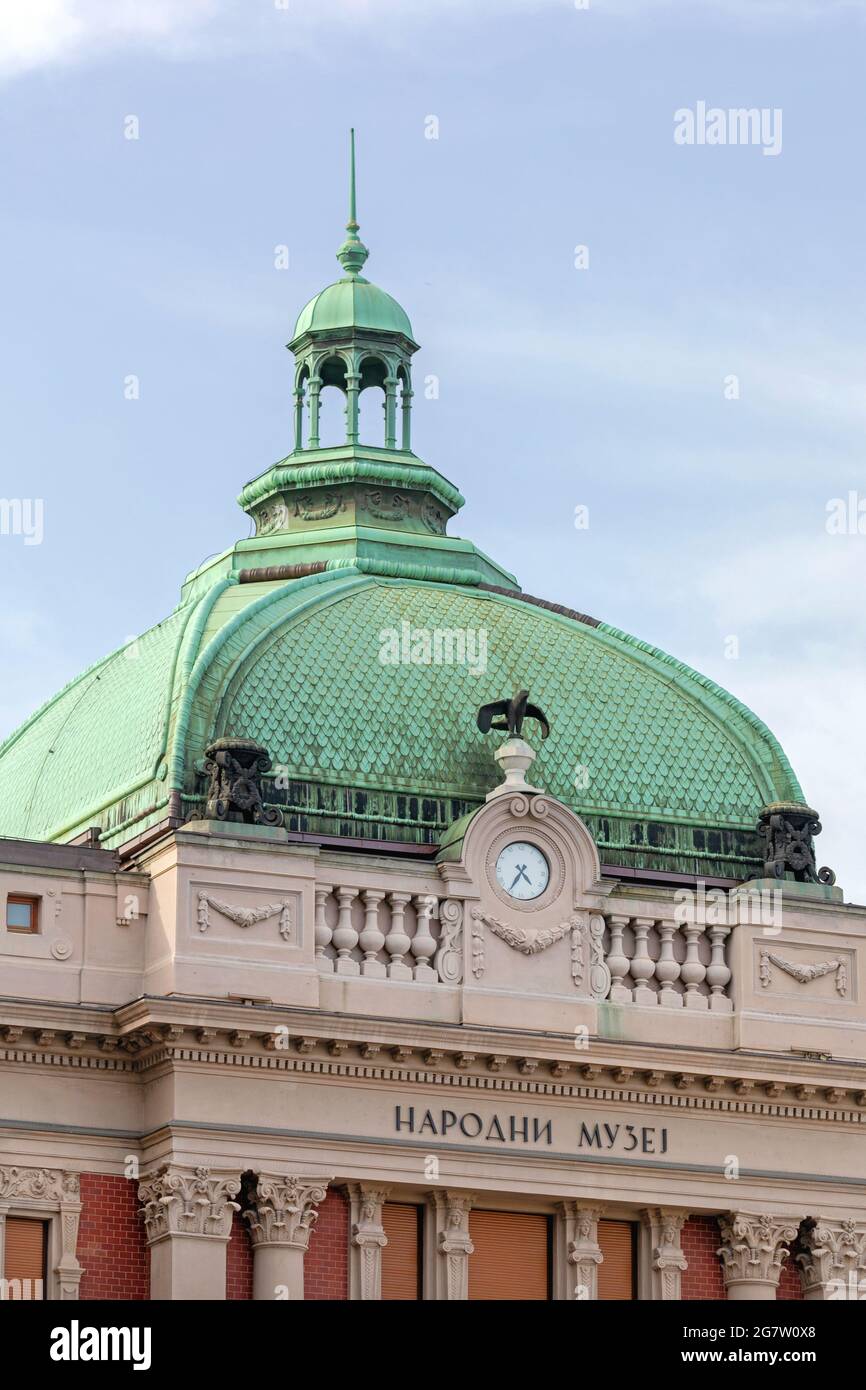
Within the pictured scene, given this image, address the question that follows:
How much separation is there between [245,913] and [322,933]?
4.13 feet

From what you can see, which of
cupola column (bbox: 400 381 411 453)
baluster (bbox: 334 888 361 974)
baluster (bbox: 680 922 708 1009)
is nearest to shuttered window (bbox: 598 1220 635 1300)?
baluster (bbox: 680 922 708 1009)

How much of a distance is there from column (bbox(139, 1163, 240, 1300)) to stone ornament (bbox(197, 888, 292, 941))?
3497mm

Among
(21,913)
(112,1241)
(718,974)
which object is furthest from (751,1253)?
(21,913)

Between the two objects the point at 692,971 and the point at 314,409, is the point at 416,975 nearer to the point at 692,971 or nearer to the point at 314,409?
the point at 692,971

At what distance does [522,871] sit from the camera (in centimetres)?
5712

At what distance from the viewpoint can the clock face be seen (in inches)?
2244

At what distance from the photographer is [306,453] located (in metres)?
65.9

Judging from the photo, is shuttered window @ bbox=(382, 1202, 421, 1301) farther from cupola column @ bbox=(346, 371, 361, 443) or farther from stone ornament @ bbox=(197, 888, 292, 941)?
cupola column @ bbox=(346, 371, 361, 443)

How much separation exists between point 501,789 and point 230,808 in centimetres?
409

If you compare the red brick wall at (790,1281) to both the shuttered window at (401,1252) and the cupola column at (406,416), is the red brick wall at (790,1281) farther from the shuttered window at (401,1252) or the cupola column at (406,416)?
the cupola column at (406,416)

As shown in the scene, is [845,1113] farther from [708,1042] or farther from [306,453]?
[306,453]
